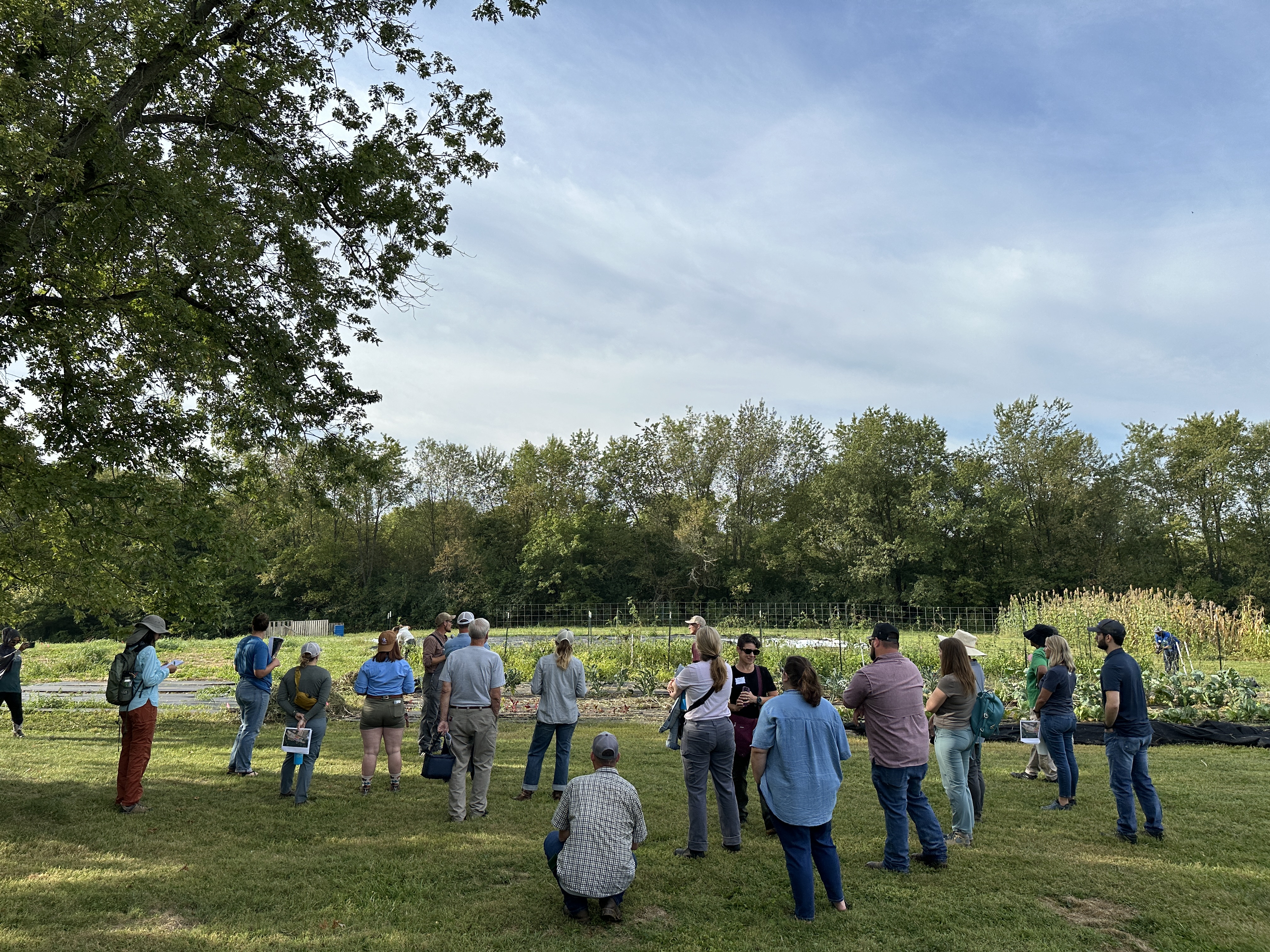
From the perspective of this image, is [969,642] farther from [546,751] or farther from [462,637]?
[462,637]

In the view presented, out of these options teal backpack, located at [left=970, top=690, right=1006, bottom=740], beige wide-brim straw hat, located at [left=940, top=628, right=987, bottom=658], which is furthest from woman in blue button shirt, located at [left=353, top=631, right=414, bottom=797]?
beige wide-brim straw hat, located at [left=940, top=628, right=987, bottom=658]

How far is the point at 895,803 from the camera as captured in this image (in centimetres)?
536

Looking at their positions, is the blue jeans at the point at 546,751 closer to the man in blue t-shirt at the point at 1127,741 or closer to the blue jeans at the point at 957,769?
the blue jeans at the point at 957,769

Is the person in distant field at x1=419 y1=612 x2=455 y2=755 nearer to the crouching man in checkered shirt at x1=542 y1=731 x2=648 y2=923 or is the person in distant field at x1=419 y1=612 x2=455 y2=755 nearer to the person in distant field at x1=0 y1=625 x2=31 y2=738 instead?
the crouching man in checkered shirt at x1=542 y1=731 x2=648 y2=923

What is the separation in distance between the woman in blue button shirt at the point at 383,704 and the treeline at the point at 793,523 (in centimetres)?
3465

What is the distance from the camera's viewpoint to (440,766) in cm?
666

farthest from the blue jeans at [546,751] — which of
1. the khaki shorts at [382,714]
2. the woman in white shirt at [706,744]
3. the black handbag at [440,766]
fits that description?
the woman in white shirt at [706,744]

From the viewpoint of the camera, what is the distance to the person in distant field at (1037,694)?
7.66 metres

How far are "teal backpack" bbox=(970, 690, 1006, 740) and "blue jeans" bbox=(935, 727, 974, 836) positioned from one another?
0.08 metres

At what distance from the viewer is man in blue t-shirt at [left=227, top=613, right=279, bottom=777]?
8.20 m

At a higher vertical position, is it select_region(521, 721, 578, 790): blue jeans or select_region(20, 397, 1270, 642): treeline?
select_region(20, 397, 1270, 642): treeline

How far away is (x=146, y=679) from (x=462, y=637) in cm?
323

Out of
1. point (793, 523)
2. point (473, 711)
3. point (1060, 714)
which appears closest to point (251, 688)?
point (473, 711)

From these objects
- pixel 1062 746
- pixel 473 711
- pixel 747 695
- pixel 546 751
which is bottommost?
pixel 546 751
